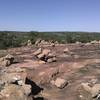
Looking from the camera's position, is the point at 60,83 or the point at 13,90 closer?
the point at 13,90

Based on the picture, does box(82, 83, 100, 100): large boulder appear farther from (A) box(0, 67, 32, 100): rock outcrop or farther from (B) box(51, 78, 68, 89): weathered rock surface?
(A) box(0, 67, 32, 100): rock outcrop

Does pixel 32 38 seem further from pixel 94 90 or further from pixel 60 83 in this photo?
pixel 94 90

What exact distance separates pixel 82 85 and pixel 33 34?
77.3 meters

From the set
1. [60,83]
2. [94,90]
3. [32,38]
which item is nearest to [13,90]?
[94,90]

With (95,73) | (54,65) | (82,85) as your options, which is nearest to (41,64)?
(54,65)

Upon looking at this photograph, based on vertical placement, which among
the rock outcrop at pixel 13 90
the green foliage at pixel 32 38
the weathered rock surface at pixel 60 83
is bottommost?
the green foliage at pixel 32 38

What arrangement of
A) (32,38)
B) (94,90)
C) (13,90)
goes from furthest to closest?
1. (32,38)
2. (94,90)
3. (13,90)

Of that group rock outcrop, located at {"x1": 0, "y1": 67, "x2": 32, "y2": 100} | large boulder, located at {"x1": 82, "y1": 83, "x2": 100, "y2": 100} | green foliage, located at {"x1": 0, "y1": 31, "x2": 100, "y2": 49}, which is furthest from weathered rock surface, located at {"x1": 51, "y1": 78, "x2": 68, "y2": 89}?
green foliage, located at {"x1": 0, "y1": 31, "x2": 100, "y2": 49}

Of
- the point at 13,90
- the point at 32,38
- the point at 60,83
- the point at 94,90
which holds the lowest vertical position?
the point at 32,38

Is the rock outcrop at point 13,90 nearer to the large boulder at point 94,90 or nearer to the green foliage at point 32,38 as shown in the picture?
the large boulder at point 94,90

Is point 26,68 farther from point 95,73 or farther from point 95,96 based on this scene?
point 95,96

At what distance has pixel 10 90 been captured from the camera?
18.6m

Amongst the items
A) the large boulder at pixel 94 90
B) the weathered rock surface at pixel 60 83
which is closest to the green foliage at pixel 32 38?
the weathered rock surface at pixel 60 83

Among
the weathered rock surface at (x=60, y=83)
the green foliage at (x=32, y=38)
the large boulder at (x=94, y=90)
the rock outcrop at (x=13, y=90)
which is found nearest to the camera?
the rock outcrop at (x=13, y=90)
